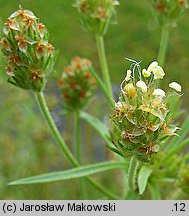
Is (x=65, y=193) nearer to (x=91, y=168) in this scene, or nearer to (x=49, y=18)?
(x=91, y=168)

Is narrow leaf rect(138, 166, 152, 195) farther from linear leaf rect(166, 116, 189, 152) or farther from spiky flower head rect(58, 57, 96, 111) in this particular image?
spiky flower head rect(58, 57, 96, 111)

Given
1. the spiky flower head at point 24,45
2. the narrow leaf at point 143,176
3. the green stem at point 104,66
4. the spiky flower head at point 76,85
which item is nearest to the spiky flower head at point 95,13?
the green stem at point 104,66

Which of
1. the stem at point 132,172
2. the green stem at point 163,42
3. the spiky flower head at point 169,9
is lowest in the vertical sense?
the stem at point 132,172

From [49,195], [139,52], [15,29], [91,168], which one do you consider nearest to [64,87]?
[91,168]

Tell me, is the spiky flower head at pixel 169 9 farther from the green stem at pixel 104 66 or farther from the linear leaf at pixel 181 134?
the linear leaf at pixel 181 134

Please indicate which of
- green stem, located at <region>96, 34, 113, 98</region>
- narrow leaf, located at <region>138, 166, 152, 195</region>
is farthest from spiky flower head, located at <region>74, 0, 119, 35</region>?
narrow leaf, located at <region>138, 166, 152, 195</region>
